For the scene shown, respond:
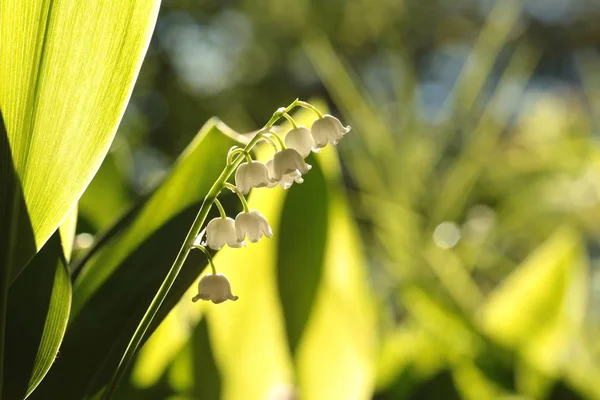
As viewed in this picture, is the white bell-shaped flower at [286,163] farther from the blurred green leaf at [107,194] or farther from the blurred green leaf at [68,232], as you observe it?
the blurred green leaf at [107,194]

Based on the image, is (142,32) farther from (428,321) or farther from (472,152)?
(472,152)

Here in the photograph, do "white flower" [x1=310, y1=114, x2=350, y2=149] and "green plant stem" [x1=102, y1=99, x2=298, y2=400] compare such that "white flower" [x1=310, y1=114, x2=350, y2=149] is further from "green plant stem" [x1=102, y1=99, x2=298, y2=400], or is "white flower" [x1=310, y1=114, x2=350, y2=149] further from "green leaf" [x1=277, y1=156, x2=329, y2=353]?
"green leaf" [x1=277, y1=156, x2=329, y2=353]

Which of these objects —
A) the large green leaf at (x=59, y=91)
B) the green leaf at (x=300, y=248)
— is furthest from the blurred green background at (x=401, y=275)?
the large green leaf at (x=59, y=91)

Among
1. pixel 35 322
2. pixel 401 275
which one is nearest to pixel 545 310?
pixel 401 275

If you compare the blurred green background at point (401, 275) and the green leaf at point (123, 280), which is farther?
the blurred green background at point (401, 275)

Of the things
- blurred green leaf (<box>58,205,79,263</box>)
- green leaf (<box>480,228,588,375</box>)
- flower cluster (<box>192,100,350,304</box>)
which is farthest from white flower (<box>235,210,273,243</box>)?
green leaf (<box>480,228,588,375</box>)
